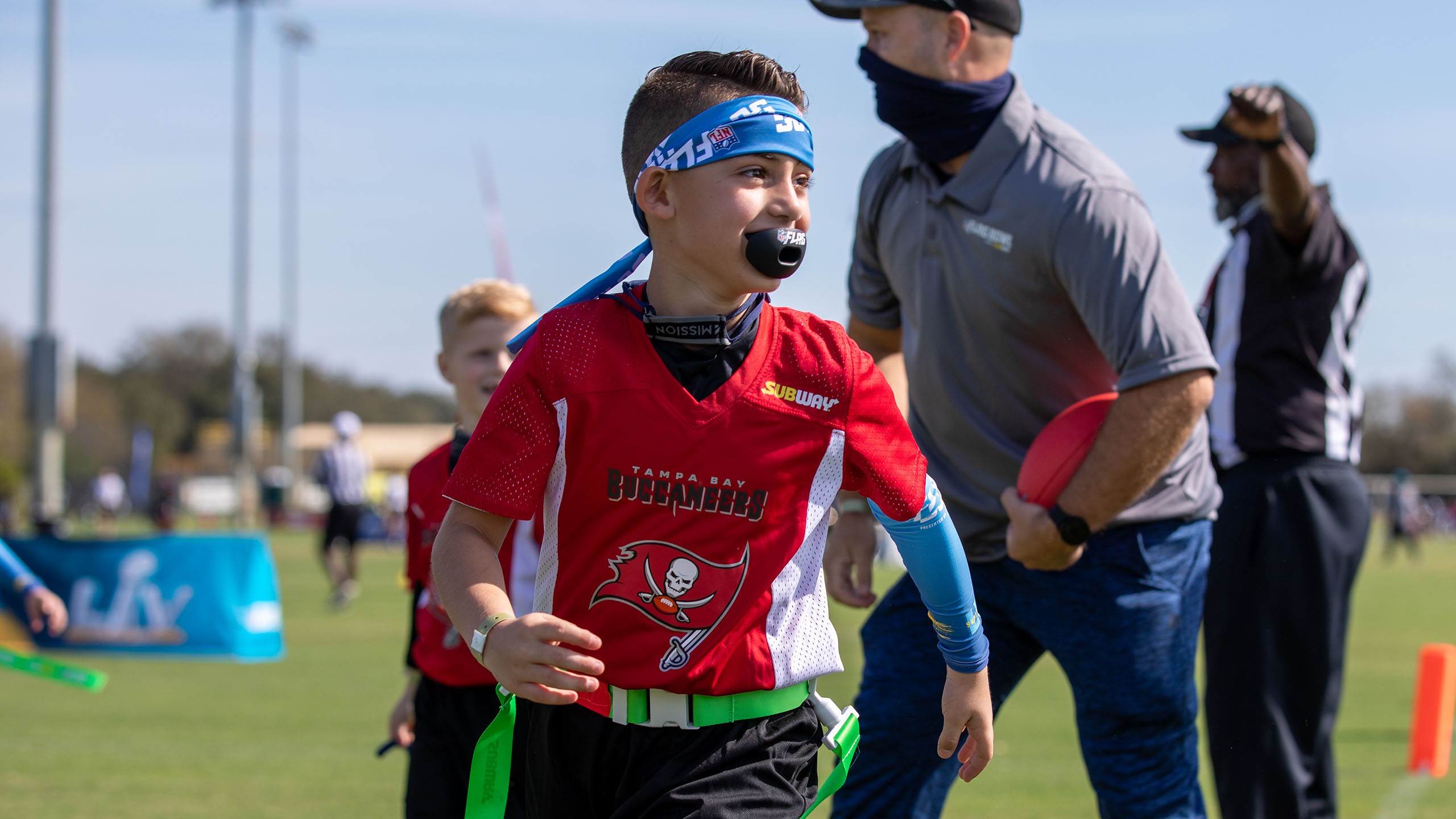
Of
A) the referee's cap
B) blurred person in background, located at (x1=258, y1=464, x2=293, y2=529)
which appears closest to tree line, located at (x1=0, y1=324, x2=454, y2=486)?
blurred person in background, located at (x1=258, y1=464, x2=293, y2=529)

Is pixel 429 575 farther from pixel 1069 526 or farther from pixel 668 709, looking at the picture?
pixel 1069 526

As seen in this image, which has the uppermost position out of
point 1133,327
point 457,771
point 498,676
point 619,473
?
point 1133,327

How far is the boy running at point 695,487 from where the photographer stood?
242 cm

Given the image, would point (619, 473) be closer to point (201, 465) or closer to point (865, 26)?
point (865, 26)

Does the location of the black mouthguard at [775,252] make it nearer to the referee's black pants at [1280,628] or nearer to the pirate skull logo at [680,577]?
the pirate skull logo at [680,577]

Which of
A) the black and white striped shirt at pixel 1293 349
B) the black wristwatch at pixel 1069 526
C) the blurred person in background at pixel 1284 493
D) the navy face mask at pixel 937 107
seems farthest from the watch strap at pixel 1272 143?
the black wristwatch at pixel 1069 526

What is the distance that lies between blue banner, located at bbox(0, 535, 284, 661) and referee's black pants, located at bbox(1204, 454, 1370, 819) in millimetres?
9503

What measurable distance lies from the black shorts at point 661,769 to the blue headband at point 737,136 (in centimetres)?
71

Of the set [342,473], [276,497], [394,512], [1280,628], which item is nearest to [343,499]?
[342,473]

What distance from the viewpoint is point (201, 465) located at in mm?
93062

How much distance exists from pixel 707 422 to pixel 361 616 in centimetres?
1639

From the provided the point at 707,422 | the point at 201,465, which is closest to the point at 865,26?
the point at 707,422

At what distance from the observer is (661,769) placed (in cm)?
245

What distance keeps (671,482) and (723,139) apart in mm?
596
